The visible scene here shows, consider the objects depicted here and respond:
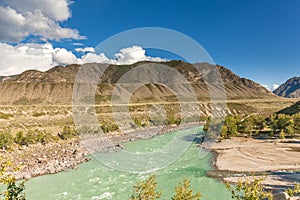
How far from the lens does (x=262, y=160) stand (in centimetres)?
4803

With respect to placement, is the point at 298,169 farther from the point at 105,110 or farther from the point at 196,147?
the point at 105,110

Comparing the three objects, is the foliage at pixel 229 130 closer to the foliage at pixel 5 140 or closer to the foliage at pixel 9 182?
the foliage at pixel 5 140

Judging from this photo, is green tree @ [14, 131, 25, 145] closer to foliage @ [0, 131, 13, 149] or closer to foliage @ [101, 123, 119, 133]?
foliage @ [0, 131, 13, 149]

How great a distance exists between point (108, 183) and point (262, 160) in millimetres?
31057

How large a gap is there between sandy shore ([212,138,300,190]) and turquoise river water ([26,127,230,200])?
440cm

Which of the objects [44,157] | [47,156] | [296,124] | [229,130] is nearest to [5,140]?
[47,156]

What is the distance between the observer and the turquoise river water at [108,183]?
3344cm

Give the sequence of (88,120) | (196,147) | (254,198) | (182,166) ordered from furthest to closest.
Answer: (88,120), (196,147), (182,166), (254,198)

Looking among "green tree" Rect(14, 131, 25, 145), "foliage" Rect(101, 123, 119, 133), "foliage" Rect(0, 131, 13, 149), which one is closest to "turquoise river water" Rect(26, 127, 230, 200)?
"foliage" Rect(0, 131, 13, 149)

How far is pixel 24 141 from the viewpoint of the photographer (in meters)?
61.1

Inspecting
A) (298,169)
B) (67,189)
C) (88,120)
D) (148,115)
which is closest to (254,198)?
(67,189)

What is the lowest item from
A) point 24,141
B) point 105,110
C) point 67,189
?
point 67,189

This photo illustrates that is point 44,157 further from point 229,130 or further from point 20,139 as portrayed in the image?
point 229,130

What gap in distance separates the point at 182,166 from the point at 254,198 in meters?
33.0
